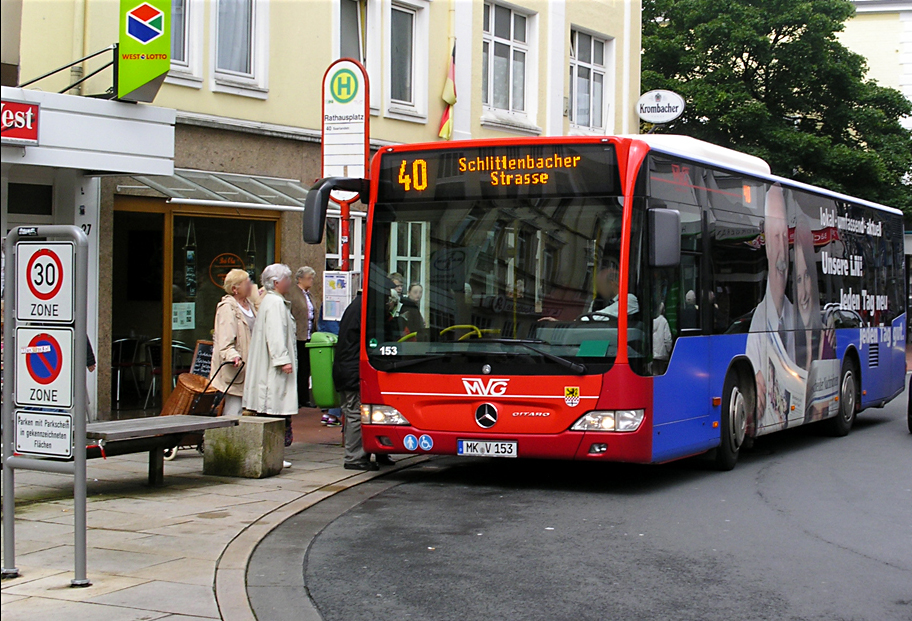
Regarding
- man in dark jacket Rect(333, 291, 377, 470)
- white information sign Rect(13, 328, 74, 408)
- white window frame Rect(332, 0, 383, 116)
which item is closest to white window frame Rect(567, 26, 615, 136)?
white window frame Rect(332, 0, 383, 116)

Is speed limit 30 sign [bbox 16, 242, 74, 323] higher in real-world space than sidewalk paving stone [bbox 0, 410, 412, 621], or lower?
higher

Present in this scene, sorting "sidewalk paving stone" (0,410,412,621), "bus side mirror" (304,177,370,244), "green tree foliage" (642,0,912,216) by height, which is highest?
"green tree foliage" (642,0,912,216)

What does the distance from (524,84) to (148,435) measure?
15055 mm

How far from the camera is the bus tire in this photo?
11.2 m

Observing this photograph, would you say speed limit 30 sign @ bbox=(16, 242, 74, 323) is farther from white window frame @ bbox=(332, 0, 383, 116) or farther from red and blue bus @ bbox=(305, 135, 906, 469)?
white window frame @ bbox=(332, 0, 383, 116)

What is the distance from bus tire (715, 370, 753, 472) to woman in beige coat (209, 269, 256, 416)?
4519 millimetres

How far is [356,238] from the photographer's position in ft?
62.2

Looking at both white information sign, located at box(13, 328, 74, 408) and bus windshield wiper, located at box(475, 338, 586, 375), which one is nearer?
white information sign, located at box(13, 328, 74, 408)

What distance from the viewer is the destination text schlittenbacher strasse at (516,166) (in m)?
9.86

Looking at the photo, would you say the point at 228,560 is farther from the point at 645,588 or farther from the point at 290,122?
the point at 290,122

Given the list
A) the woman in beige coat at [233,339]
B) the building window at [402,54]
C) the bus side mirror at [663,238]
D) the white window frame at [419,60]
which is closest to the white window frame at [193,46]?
the building window at [402,54]

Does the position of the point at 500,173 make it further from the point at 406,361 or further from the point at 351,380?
the point at 351,380

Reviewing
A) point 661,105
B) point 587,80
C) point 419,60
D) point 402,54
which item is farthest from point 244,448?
point 587,80

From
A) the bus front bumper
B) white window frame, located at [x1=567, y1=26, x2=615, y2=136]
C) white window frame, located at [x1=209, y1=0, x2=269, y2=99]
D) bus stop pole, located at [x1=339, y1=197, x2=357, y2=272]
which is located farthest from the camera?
white window frame, located at [x1=567, y1=26, x2=615, y2=136]
